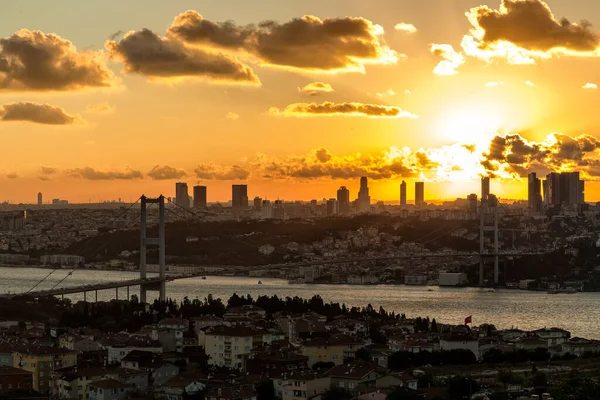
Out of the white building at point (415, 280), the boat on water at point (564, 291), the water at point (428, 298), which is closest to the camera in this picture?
the water at point (428, 298)

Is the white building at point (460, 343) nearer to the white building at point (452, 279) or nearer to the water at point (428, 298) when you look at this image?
the water at point (428, 298)

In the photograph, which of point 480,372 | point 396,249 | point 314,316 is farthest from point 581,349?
point 396,249

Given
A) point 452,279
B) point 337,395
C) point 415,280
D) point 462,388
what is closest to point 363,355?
point 337,395

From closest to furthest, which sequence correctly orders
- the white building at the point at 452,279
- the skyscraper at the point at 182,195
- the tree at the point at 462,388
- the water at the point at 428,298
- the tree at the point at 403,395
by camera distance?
the tree at the point at 403,395
the tree at the point at 462,388
the water at the point at 428,298
the white building at the point at 452,279
the skyscraper at the point at 182,195

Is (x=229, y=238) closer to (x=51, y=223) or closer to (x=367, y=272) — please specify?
(x=367, y=272)

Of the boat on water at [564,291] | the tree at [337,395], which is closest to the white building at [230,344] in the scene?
the tree at [337,395]

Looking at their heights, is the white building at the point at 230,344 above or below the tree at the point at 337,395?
above

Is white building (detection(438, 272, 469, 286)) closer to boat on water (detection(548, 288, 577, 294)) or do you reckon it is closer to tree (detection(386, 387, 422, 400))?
boat on water (detection(548, 288, 577, 294))

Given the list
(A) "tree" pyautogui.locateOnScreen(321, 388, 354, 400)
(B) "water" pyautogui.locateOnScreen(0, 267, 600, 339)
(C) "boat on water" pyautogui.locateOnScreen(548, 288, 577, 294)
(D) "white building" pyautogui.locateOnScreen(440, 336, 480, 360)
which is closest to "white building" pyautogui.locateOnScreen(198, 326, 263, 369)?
(D) "white building" pyautogui.locateOnScreen(440, 336, 480, 360)

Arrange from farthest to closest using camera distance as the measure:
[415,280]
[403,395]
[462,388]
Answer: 1. [415,280]
2. [462,388]
3. [403,395]

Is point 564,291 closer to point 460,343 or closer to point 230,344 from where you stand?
point 460,343
